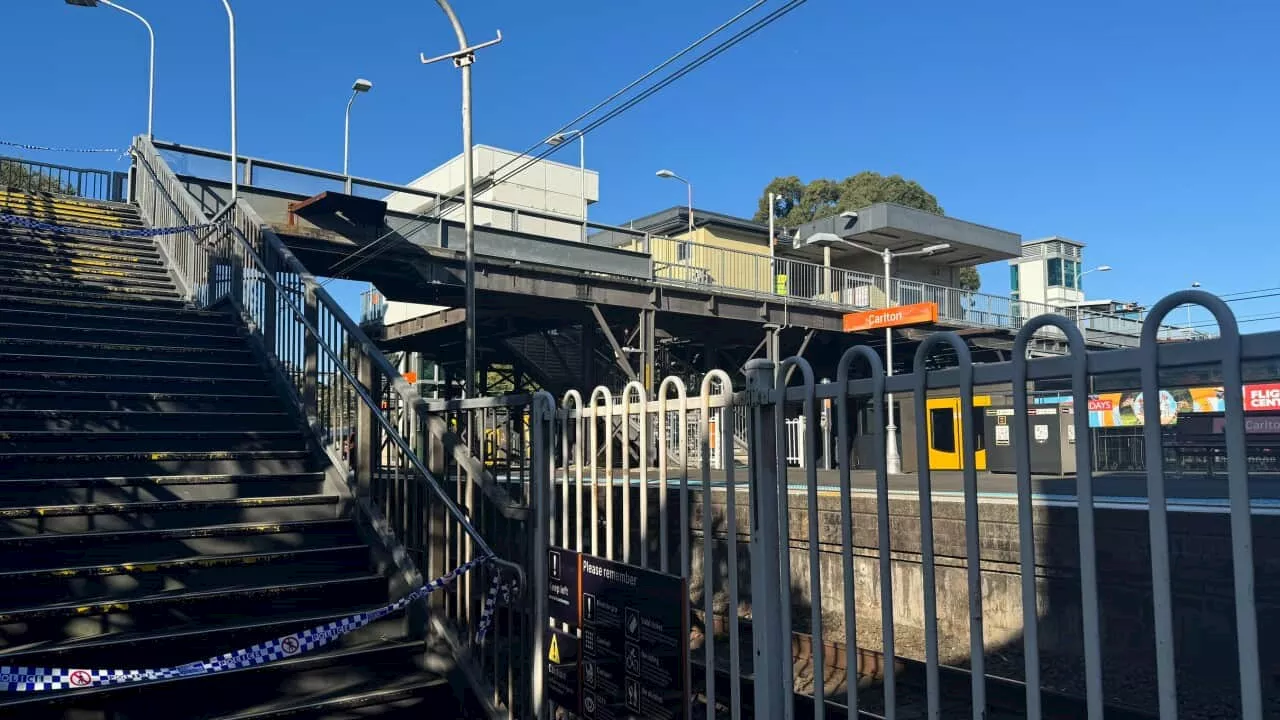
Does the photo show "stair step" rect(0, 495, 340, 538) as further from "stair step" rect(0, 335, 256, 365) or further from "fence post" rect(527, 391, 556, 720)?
"stair step" rect(0, 335, 256, 365)

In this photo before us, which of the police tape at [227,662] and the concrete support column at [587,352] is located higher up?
the concrete support column at [587,352]

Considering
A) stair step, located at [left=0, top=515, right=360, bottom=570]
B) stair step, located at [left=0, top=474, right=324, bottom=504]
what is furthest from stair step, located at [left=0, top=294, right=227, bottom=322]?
stair step, located at [left=0, top=515, right=360, bottom=570]

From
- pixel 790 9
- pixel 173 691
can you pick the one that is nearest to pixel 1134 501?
pixel 790 9

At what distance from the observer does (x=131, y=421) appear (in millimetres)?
7500

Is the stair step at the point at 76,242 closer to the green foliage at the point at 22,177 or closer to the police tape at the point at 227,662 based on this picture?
the police tape at the point at 227,662

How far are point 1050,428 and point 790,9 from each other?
8947 millimetres

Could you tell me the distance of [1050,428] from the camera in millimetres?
14555

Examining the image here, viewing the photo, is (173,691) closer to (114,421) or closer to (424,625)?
(424,625)

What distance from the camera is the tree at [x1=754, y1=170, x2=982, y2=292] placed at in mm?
57594

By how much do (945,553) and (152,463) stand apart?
7908mm

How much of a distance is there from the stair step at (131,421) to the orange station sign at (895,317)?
2044cm

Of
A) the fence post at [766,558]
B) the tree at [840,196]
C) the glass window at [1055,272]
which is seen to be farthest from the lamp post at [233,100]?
the glass window at [1055,272]

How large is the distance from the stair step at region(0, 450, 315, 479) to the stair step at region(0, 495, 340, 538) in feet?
1.78

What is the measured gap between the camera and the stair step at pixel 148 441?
6691 mm
